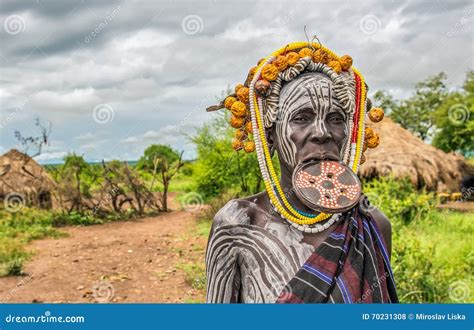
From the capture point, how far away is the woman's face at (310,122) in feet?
6.61

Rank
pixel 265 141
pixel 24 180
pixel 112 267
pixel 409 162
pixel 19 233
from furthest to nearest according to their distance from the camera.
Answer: pixel 24 180, pixel 409 162, pixel 19 233, pixel 112 267, pixel 265 141

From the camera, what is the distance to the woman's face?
6.61 feet

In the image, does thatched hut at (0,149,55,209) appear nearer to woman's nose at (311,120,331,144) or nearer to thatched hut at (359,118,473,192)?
thatched hut at (359,118,473,192)

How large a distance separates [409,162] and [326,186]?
1185cm

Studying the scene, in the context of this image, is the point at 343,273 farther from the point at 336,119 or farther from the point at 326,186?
the point at 336,119

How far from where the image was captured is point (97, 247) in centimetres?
1030

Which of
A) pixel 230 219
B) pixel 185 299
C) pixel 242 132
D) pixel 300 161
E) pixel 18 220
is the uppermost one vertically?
pixel 242 132

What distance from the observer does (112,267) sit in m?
8.82

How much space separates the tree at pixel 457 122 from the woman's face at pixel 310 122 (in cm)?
1858

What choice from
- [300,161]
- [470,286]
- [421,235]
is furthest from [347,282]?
[421,235]

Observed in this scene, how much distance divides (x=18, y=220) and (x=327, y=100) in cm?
1195

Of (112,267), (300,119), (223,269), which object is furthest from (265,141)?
(112,267)

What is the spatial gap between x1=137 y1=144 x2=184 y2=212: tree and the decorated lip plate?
42.8ft

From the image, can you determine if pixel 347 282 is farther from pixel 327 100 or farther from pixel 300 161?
pixel 327 100
